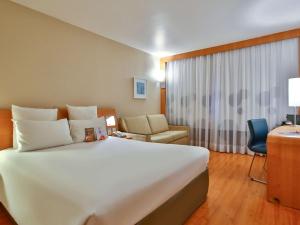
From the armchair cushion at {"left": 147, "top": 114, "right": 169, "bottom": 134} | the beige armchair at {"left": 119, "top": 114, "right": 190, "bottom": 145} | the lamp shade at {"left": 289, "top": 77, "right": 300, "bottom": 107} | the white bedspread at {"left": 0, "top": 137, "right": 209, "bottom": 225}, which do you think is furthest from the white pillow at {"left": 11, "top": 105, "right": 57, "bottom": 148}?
the lamp shade at {"left": 289, "top": 77, "right": 300, "bottom": 107}

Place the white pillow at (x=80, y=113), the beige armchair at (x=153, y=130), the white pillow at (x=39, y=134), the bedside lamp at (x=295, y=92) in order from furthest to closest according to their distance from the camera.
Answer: the beige armchair at (x=153, y=130) → the white pillow at (x=80, y=113) → the bedside lamp at (x=295, y=92) → the white pillow at (x=39, y=134)

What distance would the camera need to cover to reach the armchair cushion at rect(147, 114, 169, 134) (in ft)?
14.6

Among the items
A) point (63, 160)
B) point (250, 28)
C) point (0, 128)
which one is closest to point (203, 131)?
point (250, 28)

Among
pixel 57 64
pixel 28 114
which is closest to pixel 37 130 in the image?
pixel 28 114

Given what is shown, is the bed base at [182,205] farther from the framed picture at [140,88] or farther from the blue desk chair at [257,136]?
the framed picture at [140,88]

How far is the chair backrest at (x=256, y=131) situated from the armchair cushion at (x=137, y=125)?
2.08 m

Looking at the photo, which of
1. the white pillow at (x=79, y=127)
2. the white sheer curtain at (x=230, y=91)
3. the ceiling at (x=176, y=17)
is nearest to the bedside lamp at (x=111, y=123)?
the white pillow at (x=79, y=127)

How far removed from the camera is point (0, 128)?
2.30 m

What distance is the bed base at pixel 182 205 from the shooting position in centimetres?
133

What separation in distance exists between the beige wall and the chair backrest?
8.38 ft

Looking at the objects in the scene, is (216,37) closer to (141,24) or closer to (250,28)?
(250,28)

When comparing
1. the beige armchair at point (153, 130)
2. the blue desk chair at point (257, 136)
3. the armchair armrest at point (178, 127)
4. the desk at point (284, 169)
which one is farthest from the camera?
the armchair armrest at point (178, 127)

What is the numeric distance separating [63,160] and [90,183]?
67cm

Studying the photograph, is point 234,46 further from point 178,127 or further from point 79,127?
point 79,127
